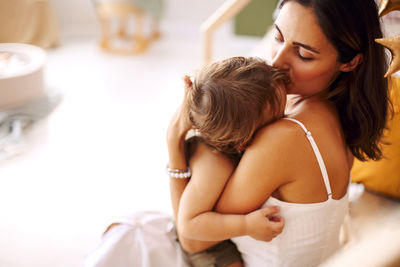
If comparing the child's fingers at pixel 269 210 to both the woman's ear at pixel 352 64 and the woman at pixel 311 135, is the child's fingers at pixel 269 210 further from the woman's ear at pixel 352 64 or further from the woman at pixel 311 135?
the woman's ear at pixel 352 64

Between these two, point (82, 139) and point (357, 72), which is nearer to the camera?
point (357, 72)

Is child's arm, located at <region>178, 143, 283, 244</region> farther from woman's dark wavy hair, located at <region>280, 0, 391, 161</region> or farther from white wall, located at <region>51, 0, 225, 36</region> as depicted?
white wall, located at <region>51, 0, 225, 36</region>

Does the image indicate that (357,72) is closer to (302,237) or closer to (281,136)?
(281,136)

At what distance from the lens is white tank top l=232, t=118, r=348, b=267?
763 mm

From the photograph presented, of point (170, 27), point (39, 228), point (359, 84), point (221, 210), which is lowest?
point (39, 228)

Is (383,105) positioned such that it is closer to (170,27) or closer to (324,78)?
(324,78)

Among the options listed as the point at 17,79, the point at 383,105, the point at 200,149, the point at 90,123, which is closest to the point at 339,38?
the point at 383,105

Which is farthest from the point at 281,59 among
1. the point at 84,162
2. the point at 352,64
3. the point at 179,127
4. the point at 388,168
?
the point at 84,162

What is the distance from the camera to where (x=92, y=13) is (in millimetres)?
2980

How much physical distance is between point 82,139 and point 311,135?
4.04 feet

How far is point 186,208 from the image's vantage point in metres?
0.79

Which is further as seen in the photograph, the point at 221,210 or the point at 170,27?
the point at 170,27

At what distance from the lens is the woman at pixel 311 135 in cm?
71

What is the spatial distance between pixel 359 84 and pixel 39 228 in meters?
1.00
